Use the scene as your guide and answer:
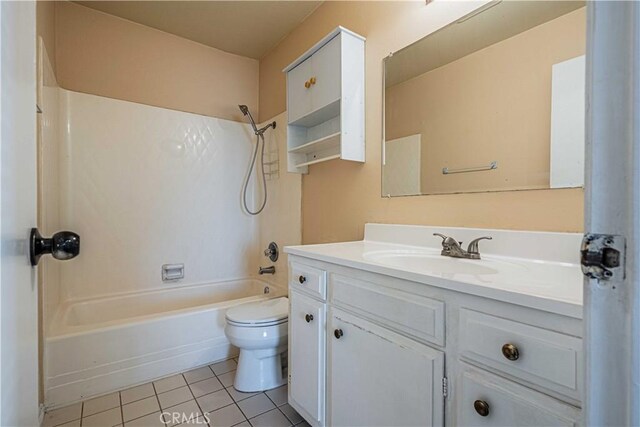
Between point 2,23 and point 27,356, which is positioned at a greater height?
point 2,23

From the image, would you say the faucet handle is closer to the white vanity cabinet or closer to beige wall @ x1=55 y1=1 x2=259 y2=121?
the white vanity cabinet

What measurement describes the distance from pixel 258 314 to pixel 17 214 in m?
1.46

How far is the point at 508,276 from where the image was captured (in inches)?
33.4

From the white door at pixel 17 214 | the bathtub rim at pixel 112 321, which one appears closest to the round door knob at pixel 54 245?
the white door at pixel 17 214

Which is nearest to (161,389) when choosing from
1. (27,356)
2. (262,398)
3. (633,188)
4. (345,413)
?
(262,398)

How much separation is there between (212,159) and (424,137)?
1.92 metres

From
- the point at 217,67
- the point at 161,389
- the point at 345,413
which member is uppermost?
the point at 217,67

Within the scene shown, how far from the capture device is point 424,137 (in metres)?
1.50

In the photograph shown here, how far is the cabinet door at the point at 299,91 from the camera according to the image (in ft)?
6.23

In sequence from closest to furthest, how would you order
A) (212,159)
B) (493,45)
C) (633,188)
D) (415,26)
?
(633,188) < (493,45) < (415,26) < (212,159)

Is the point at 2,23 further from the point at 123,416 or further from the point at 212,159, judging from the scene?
the point at 212,159

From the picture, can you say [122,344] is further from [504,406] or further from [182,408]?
[504,406]

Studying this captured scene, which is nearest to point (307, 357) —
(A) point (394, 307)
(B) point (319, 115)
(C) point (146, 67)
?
(A) point (394, 307)


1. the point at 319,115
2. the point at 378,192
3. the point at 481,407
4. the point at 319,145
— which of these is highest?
the point at 319,115
